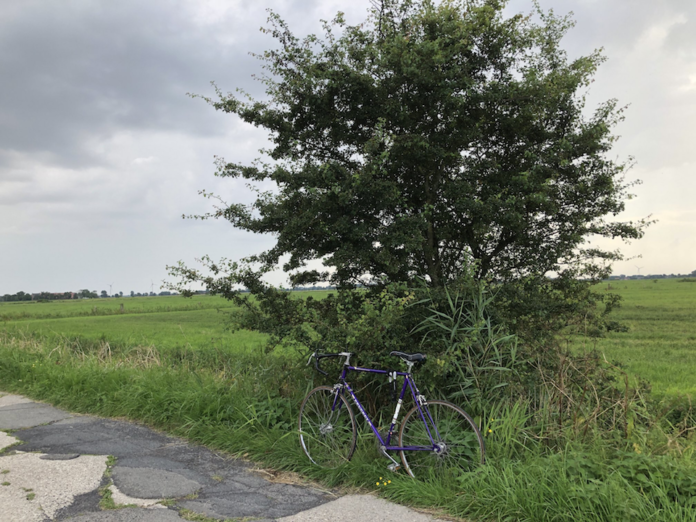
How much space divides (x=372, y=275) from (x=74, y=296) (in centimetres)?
12183

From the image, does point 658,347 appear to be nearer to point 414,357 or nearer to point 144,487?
point 414,357

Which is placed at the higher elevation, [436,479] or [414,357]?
[414,357]

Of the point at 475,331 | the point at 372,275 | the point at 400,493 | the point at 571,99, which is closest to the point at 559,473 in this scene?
the point at 400,493

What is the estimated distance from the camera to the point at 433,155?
276 inches

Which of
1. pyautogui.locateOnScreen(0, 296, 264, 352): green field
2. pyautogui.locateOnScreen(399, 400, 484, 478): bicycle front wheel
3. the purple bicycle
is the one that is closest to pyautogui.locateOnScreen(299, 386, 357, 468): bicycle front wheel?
the purple bicycle

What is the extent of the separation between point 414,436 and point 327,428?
1.04 metres

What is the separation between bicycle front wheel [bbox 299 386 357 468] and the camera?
481cm

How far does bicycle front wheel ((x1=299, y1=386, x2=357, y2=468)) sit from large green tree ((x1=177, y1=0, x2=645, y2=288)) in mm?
1981

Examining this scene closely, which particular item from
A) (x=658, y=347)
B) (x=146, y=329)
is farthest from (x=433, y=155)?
(x=146, y=329)

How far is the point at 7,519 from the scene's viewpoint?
149 inches

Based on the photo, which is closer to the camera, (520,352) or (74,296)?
(520,352)

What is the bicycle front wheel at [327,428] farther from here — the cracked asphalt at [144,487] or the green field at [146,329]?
the green field at [146,329]

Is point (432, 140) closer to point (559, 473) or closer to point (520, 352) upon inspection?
point (520, 352)

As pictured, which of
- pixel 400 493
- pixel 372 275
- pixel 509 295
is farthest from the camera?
pixel 372 275
